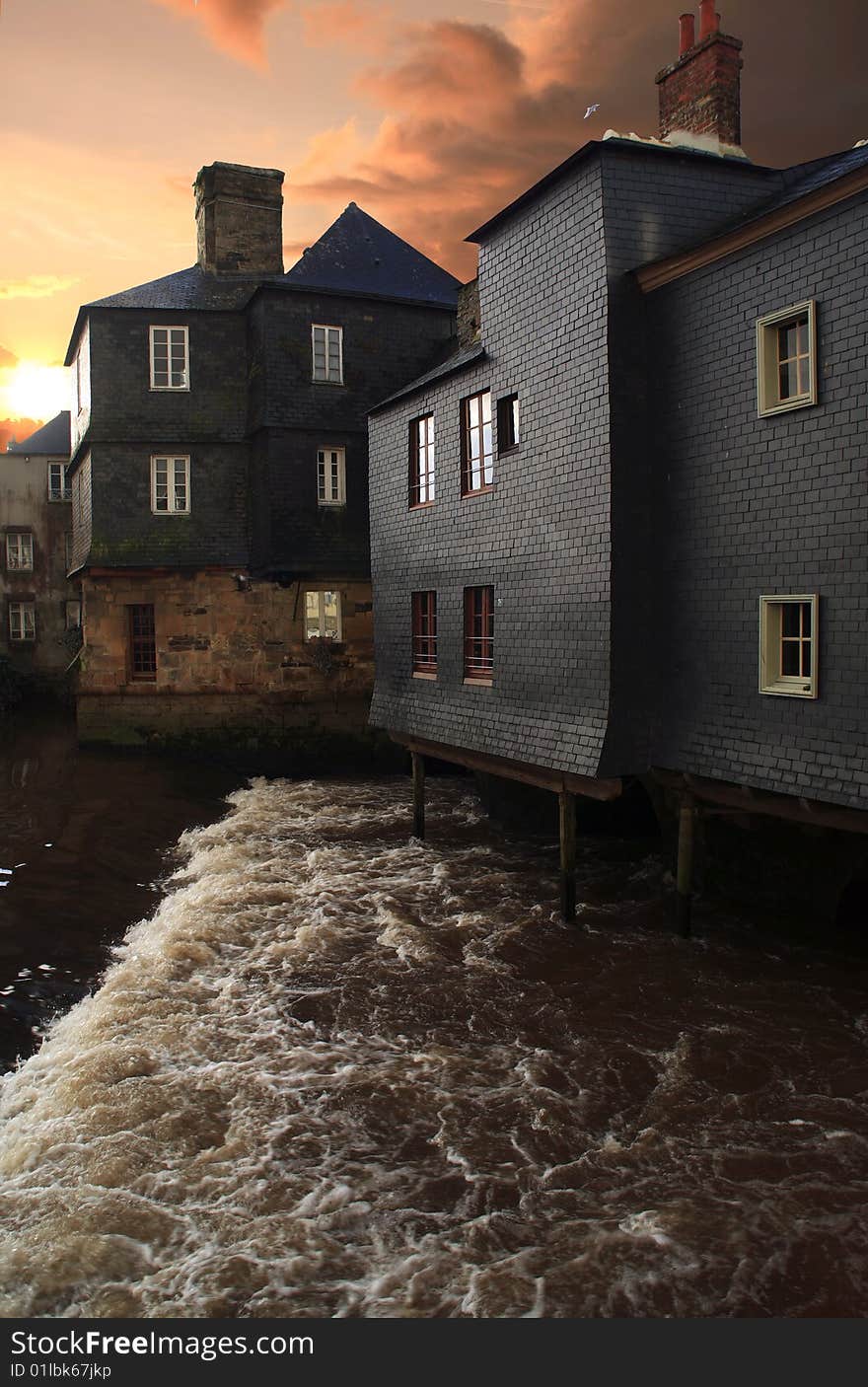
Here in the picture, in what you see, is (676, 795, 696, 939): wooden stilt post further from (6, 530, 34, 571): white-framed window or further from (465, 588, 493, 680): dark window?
(6, 530, 34, 571): white-framed window

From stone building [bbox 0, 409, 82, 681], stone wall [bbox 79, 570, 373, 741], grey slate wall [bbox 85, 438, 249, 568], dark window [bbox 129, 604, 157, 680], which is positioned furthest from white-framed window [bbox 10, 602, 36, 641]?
grey slate wall [bbox 85, 438, 249, 568]

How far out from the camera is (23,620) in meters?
Answer: 32.9

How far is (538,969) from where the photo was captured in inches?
389

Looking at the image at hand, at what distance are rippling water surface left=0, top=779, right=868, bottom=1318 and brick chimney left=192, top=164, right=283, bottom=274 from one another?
59.1ft

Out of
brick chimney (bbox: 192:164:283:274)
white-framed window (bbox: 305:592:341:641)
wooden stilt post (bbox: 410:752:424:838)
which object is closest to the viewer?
wooden stilt post (bbox: 410:752:424:838)

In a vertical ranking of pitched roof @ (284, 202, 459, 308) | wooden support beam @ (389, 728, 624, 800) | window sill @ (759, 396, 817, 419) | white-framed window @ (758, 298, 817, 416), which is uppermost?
pitched roof @ (284, 202, 459, 308)

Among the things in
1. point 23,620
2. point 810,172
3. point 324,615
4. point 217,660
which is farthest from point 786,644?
point 23,620

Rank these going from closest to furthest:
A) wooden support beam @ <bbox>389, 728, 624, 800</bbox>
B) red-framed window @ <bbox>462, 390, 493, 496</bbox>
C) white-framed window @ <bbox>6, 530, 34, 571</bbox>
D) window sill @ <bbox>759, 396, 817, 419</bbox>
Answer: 1. window sill @ <bbox>759, 396, 817, 419</bbox>
2. wooden support beam @ <bbox>389, 728, 624, 800</bbox>
3. red-framed window @ <bbox>462, 390, 493, 496</bbox>
4. white-framed window @ <bbox>6, 530, 34, 571</bbox>

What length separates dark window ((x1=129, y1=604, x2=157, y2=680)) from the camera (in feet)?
73.5

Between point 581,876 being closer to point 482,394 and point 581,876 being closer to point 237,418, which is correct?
point 482,394

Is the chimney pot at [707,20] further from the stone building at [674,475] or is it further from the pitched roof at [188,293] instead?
the pitched roof at [188,293]

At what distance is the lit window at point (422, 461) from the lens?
14.9 metres

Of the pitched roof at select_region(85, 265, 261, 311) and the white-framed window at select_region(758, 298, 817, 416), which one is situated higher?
the pitched roof at select_region(85, 265, 261, 311)

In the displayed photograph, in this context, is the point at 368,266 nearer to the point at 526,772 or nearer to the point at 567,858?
the point at 526,772
